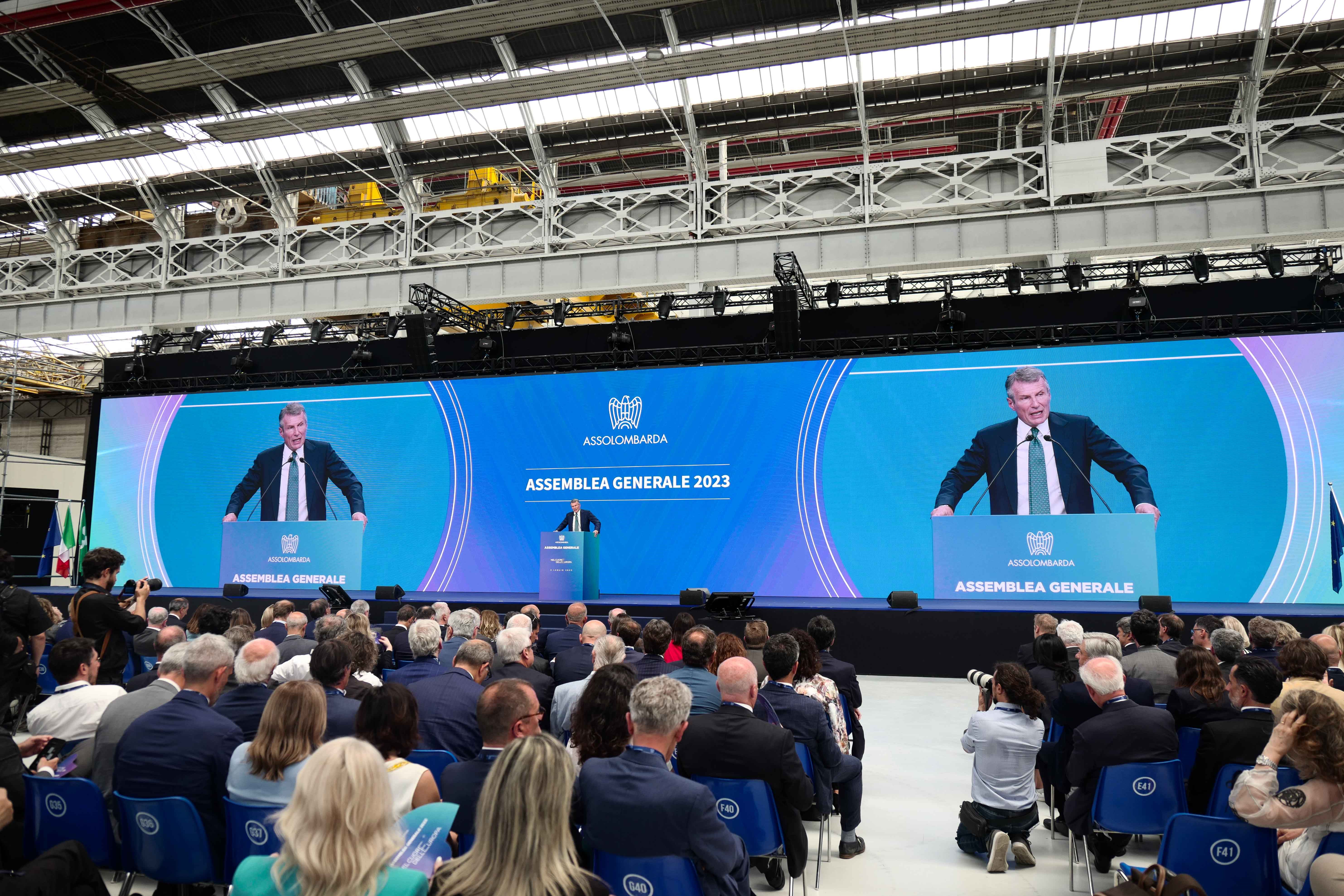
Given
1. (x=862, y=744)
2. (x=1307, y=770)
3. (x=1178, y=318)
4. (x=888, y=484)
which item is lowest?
(x=862, y=744)

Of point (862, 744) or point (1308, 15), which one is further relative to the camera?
point (1308, 15)

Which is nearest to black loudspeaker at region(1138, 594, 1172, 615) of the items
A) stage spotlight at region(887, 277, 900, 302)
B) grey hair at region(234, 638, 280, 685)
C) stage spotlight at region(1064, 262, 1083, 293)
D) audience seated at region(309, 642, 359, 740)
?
stage spotlight at region(1064, 262, 1083, 293)

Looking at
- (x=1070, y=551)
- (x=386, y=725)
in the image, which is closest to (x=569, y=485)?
(x=1070, y=551)

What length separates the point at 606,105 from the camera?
13852 mm

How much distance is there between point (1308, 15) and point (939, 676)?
10487 mm

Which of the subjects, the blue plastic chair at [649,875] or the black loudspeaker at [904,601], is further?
the black loudspeaker at [904,601]

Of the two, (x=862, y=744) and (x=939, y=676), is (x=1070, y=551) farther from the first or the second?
(x=862, y=744)

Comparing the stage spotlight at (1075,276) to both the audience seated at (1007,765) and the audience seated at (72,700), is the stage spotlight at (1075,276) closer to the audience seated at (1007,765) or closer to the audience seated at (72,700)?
the audience seated at (1007,765)

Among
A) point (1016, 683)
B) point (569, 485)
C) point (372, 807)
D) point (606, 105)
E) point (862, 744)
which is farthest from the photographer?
point (606, 105)

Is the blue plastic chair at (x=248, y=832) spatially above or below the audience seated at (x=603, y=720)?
below

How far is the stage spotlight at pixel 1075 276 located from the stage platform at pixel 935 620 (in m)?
4.14

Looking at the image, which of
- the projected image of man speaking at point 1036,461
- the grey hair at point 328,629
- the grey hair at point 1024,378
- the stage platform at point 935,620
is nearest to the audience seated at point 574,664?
the grey hair at point 328,629

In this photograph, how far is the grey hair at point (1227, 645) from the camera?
4.48 metres

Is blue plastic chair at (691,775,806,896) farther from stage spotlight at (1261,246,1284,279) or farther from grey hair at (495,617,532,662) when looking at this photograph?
stage spotlight at (1261,246,1284,279)
